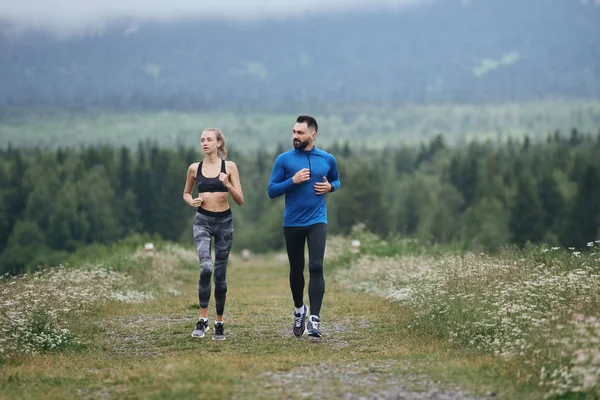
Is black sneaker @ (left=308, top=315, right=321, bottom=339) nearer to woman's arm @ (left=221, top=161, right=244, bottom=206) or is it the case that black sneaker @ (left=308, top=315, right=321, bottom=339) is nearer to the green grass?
the green grass

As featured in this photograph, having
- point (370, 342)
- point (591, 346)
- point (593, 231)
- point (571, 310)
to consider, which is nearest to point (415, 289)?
point (370, 342)

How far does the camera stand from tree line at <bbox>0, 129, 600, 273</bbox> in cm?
9175

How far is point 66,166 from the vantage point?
4978 inches

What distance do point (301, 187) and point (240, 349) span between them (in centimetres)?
219

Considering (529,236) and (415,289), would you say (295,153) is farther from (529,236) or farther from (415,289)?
(529,236)

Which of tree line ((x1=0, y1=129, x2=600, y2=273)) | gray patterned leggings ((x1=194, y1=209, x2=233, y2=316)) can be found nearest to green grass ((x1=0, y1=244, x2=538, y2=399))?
gray patterned leggings ((x1=194, y1=209, x2=233, y2=316))

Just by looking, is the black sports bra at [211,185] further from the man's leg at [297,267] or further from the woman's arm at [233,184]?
the man's leg at [297,267]

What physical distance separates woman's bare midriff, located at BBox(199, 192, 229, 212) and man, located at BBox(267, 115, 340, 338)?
68cm

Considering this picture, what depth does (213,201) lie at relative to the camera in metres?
11.5

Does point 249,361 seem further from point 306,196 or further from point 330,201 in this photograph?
point 330,201

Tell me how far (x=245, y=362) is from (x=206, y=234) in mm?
2798

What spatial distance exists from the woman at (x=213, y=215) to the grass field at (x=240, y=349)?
56cm

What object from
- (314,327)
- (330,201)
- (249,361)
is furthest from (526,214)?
(249,361)

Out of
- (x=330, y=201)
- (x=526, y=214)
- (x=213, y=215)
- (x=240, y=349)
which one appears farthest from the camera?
(x=330, y=201)
